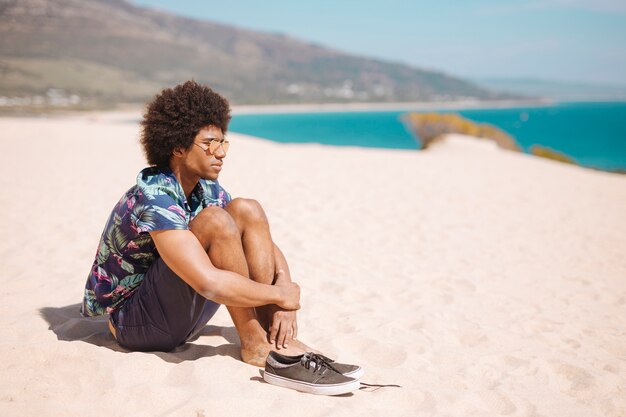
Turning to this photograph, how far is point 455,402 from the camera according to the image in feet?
7.77

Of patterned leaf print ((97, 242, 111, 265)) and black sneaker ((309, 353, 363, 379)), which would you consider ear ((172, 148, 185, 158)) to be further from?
black sneaker ((309, 353, 363, 379))

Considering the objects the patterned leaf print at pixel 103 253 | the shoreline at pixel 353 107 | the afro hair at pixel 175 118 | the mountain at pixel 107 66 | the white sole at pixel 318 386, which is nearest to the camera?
the white sole at pixel 318 386

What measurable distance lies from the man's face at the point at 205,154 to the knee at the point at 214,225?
9.6 inches

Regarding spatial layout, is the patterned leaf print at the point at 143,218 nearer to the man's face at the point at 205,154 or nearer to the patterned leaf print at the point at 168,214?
the patterned leaf print at the point at 168,214

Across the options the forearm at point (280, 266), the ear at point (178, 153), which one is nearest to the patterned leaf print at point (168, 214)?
the ear at point (178, 153)

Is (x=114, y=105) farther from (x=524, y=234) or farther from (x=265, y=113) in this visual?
(x=524, y=234)

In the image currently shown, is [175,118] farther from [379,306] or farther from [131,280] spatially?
[379,306]

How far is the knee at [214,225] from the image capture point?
2.31 m

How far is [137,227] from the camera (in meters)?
2.35

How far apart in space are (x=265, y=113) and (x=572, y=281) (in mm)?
125234

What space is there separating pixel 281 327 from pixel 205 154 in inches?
36.6

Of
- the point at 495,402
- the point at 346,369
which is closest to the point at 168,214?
the point at 346,369

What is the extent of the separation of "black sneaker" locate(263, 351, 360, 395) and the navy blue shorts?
0.46 m

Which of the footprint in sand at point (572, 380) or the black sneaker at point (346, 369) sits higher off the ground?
the black sneaker at point (346, 369)
